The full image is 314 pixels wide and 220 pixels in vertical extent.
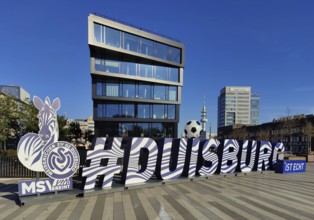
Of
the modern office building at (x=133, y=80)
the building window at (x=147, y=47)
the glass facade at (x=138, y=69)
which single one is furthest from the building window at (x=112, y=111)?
the building window at (x=147, y=47)

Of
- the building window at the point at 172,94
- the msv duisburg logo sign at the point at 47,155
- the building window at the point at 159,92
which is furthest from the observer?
the building window at the point at 172,94

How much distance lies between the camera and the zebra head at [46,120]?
9.88 meters

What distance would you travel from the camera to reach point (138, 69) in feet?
122

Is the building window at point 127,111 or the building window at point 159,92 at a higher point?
the building window at point 159,92

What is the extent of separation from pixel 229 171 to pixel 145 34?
27.2m

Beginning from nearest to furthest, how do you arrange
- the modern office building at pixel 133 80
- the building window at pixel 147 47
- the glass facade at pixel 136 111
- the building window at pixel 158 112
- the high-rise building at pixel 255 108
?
the modern office building at pixel 133 80, the glass facade at pixel 136 111, the building window at pixel 147 47, the building window at pixel 158 112, the high-rise building at pixel 255 108

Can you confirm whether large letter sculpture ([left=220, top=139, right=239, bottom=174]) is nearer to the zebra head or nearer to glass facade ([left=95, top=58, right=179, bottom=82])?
the zebra head

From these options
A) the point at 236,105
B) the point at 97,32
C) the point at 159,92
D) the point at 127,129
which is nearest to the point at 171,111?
the point at 159,92

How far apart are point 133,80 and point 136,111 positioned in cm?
475

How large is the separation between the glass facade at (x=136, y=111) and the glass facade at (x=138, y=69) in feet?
15.2

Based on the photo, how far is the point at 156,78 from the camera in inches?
1512

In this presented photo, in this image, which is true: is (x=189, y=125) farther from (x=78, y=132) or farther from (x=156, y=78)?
(x=78, y=132)

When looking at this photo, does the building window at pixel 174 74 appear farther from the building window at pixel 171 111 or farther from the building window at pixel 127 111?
the building window at pixel 127 111

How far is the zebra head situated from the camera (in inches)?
389
